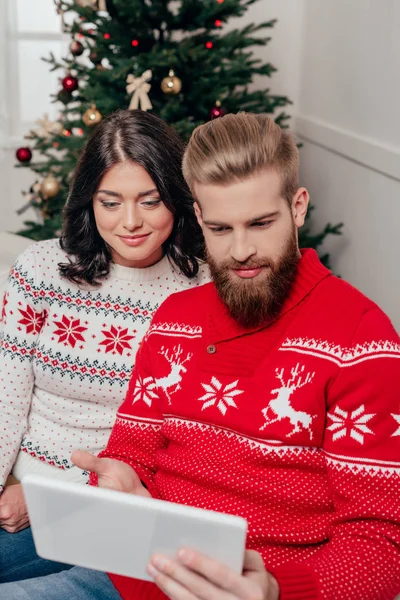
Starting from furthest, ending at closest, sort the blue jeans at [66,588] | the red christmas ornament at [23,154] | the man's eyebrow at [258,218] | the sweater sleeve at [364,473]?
1. the red christmas ornament at [23,154]
2. the blue jeans at [66,588]
3. the man's eyebrow at [258,218]
4. the sweater sleeve at [364,473]

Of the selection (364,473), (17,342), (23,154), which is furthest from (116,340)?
(23,154)

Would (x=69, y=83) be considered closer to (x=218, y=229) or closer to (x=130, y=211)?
(x=130, y=211)

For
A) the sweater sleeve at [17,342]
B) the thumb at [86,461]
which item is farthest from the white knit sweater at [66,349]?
the thumb at [86,461]

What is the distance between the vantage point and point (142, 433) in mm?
1342

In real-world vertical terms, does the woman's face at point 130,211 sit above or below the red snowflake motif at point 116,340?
above

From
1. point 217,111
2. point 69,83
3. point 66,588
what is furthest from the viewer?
point 69,83

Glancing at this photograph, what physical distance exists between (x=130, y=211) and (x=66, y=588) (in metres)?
0.72

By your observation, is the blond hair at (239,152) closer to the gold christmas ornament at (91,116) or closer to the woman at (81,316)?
the woman at (81,316)

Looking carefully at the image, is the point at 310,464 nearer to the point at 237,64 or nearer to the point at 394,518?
the point at 394,518

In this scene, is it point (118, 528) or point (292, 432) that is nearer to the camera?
point (118, 528)

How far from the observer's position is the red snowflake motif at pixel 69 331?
1.70 m

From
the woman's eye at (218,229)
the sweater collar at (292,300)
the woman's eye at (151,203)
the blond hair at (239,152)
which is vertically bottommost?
the sweater collar at (292,300)

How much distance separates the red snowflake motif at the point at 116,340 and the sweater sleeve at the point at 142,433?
1.09 feet

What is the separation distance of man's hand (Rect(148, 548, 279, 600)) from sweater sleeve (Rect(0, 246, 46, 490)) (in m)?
0.83
